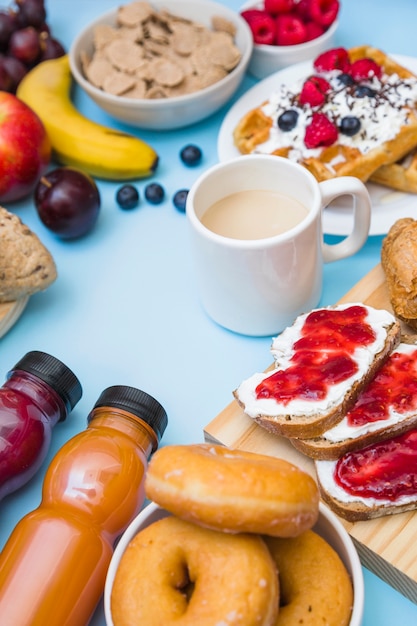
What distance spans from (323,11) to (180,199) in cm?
62

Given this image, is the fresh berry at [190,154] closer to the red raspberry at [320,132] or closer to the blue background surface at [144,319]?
the blue background surface at [144,319]

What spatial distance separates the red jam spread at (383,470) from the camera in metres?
1.06

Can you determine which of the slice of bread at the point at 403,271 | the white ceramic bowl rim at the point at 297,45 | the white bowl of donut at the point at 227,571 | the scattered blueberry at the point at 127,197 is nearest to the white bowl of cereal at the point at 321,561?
the white bowl of donut at the point at 227,571

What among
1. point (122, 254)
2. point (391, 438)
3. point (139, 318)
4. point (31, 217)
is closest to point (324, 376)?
point (391, 438)

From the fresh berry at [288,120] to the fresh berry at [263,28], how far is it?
368 mm

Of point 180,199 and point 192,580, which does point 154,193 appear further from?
point 192,580

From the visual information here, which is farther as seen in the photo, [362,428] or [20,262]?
[20,262]

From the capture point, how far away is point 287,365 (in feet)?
3.85

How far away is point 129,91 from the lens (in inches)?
68.3

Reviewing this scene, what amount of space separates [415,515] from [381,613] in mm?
147

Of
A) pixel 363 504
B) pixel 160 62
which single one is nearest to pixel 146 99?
pixel 160 62

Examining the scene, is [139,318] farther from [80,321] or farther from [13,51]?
[13,51]

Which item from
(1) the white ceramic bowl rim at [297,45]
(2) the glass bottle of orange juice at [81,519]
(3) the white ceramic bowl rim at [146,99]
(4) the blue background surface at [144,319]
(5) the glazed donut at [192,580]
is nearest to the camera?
(5) the glazed donut at [192,580]

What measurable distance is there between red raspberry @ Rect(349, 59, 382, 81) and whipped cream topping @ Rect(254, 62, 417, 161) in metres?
0.01
